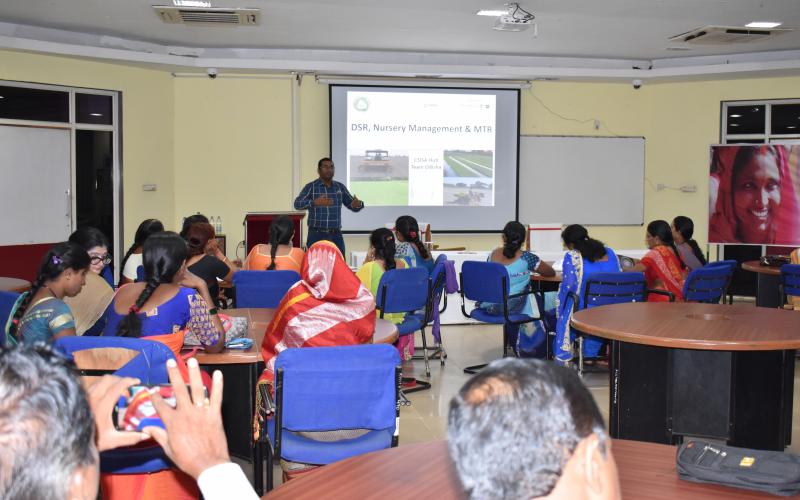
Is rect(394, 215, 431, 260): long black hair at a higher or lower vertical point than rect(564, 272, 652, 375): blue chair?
higher

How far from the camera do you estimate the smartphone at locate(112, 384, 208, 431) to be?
1.25 meters

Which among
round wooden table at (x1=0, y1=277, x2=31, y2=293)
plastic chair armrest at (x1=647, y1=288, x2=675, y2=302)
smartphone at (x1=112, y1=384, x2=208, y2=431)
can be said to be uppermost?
smartphone at (x1=112, y1=384, x2=208, y2=431)

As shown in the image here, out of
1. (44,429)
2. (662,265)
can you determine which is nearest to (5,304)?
(44,429)

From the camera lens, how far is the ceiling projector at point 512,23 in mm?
7578

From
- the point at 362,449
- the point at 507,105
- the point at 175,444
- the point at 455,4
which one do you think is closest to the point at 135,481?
the point at 362,449

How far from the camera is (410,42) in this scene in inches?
365

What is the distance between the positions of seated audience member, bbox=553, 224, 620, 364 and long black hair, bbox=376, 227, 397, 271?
131 cm

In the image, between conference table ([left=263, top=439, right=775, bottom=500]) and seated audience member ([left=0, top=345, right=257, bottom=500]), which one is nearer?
seated audience member ([left=0, top=345, right=257, bottom=500])

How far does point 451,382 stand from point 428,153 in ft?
15.1

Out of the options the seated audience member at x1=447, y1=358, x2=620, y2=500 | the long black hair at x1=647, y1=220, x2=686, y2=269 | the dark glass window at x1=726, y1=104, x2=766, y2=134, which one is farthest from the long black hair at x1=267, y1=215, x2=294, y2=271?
the dark glass window at x1=726, y1=104, x2=766, y2=134

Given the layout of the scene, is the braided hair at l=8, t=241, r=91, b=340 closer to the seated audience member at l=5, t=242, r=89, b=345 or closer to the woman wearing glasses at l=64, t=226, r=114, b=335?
the seated audience member at l=5, t=242, r=89, b=345

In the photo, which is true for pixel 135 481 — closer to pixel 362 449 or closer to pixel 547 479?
pixel 362 449

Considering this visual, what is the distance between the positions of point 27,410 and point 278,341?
95.9 inches

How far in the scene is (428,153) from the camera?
1044 centimetres
